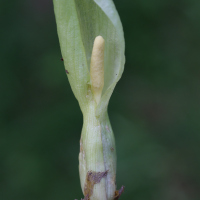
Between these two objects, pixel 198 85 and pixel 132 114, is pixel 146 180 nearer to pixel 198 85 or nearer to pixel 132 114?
pixel 132 114

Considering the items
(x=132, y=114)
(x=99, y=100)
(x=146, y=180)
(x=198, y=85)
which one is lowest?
(x=146, y=180)

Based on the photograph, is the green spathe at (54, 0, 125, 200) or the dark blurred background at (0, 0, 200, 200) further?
the dark blurred background at (0, 0, 200, 200)

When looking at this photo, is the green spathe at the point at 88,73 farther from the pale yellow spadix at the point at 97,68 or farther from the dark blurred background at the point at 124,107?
the dark blurred background at the point at 124,107

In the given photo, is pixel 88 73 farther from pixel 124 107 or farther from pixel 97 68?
pixel 124 107

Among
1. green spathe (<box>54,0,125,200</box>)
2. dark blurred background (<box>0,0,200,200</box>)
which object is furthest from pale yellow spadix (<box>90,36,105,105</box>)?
dark blurred background (<box>0,0,200,200</box>)

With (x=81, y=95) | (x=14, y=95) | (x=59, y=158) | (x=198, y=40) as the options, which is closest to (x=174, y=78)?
(x=198, y=40)

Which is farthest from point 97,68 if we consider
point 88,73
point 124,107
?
point 124,107

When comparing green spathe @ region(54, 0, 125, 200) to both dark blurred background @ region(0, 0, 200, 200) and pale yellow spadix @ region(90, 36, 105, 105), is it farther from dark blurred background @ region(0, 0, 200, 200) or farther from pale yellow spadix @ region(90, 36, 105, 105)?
dark blurred background @ region(0, 0, 200, 200)
